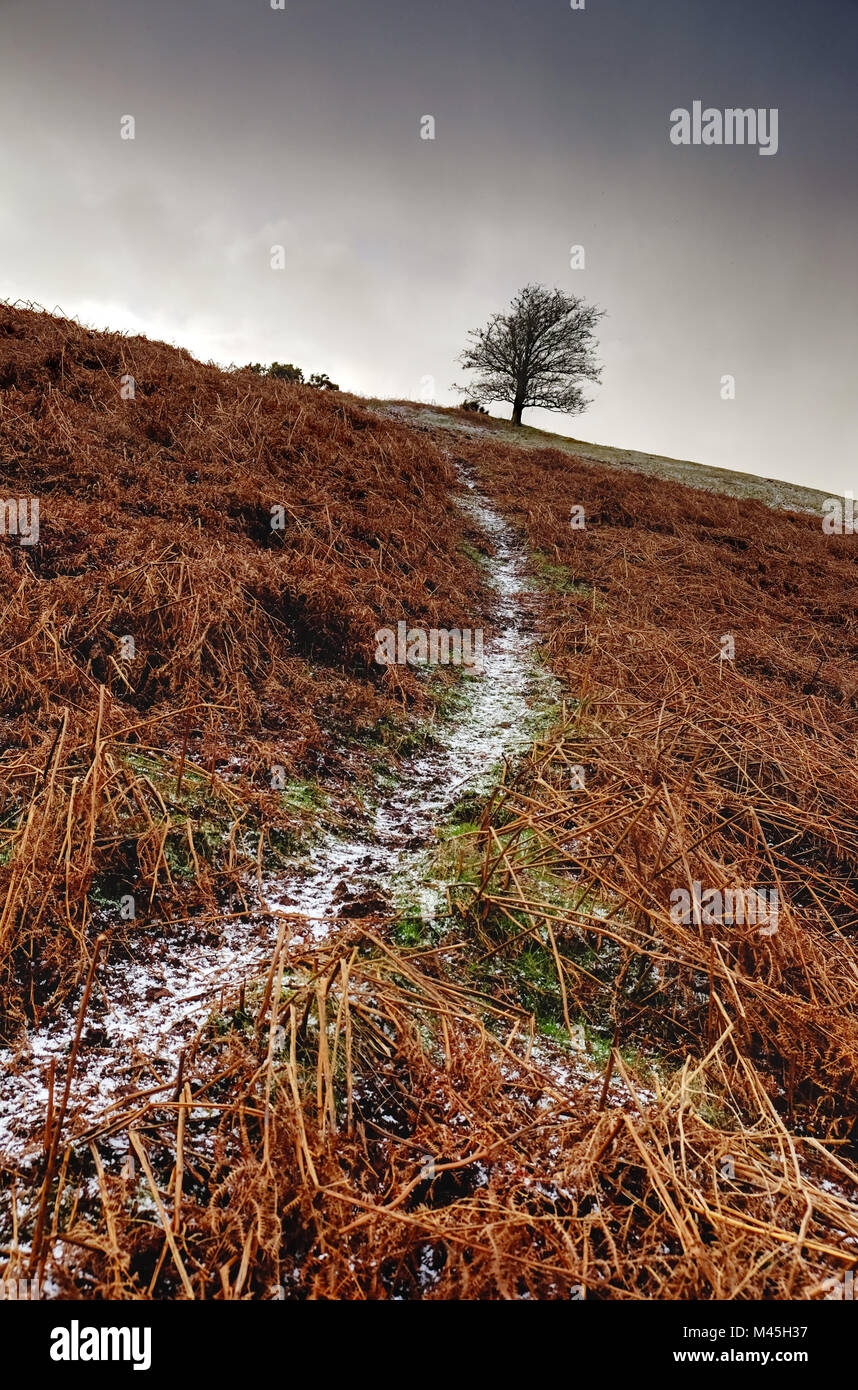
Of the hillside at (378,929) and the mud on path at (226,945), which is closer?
the hillside at (378,929)

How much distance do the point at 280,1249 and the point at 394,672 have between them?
146 inches

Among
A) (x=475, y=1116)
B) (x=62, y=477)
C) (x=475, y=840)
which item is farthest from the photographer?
(x=62, y=477)

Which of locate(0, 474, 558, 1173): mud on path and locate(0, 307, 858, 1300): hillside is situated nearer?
locate(0, 307, 858, 1300): hillside

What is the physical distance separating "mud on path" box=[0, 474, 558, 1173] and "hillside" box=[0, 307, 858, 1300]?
1 centimetres

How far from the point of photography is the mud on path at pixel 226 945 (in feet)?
5.73

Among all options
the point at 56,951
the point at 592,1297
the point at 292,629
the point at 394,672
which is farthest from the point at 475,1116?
the point at 292,629

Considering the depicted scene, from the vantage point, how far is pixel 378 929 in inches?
99.0

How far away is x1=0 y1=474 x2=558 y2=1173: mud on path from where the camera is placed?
5.73 ft

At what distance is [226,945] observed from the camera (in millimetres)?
2393

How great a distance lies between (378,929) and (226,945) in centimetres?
60

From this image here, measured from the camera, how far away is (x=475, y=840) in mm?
3209

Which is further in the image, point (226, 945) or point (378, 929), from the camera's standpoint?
point (378, 929)

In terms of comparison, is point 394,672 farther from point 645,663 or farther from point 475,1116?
point 475,1116

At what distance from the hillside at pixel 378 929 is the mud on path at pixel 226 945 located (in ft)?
0.04
